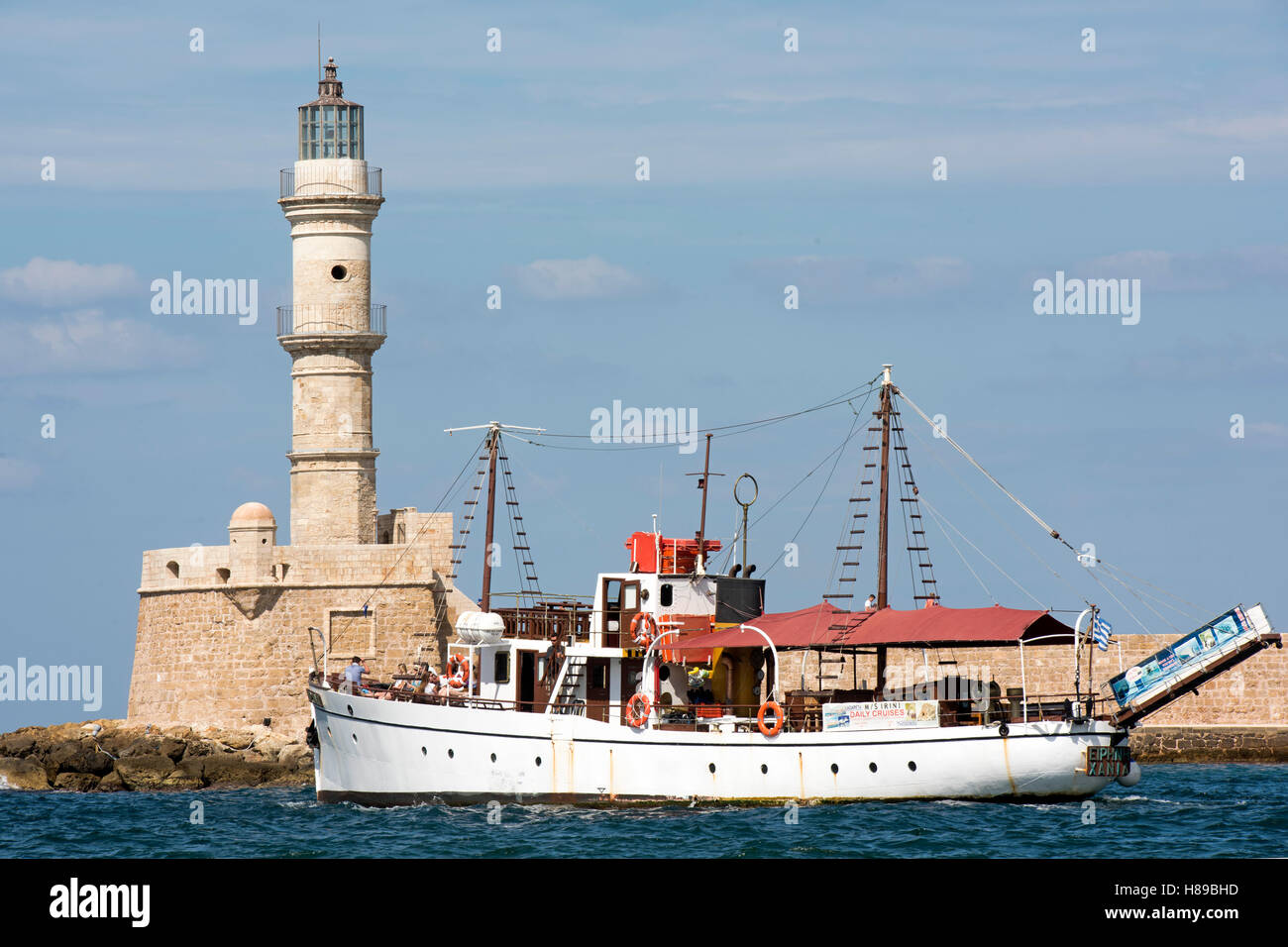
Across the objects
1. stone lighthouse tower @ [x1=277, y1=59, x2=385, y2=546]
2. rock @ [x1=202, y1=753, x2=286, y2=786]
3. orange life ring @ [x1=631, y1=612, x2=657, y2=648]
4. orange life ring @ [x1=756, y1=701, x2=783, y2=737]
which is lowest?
rock @ [x1=202, y1=753, x2=286, y2=786]

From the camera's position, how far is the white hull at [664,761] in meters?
29.9

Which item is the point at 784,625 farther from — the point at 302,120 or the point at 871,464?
the point at 302,120

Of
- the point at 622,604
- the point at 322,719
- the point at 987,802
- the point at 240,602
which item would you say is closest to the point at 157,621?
the point at 240,602

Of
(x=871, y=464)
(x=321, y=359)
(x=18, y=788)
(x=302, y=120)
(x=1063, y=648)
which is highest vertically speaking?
(x=302, y=120)

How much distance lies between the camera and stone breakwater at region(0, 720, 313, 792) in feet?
152

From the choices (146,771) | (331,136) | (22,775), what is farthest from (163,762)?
(331,136)

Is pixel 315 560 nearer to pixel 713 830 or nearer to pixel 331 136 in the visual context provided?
pixel 331 136

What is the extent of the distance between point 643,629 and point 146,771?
19439 mm

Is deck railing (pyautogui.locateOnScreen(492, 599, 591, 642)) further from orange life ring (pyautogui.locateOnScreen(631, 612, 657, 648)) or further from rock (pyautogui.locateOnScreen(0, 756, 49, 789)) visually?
rock (pyautogui.locateOnScreen(0, 756, 49, 789))

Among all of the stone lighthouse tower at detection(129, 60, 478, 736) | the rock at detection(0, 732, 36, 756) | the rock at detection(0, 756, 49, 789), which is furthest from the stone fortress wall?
the rock at detection(0, 732, 36, 756)

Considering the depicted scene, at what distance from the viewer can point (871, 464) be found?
3616 centimetres

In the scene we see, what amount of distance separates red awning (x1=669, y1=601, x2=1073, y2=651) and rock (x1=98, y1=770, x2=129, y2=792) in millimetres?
20783

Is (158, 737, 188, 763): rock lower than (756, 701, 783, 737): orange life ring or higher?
lower
